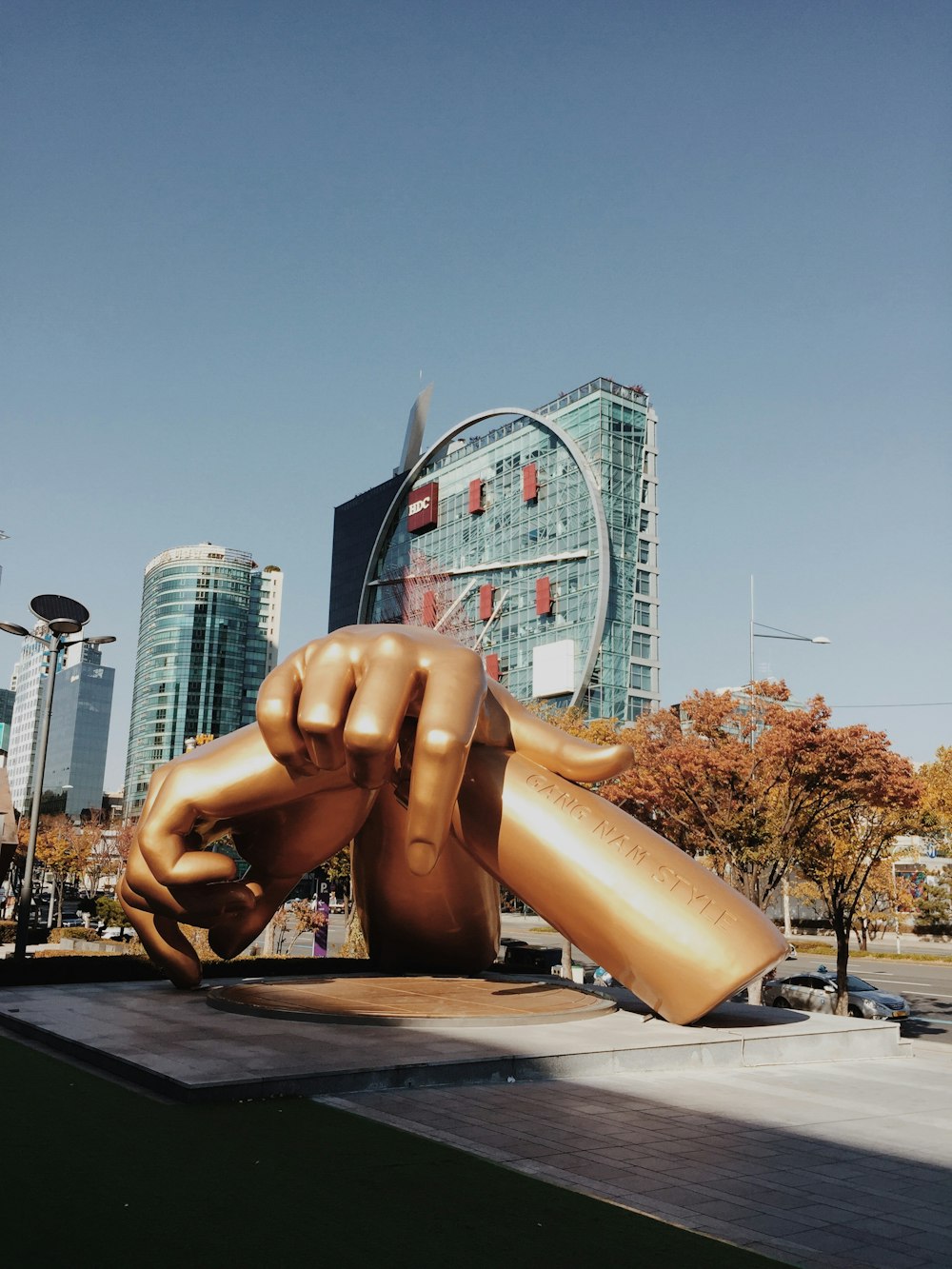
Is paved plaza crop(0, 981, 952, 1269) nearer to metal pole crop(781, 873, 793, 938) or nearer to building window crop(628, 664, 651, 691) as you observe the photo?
metal pole crop(781, 873, 793, 938)

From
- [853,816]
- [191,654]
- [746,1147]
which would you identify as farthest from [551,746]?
[191,654]

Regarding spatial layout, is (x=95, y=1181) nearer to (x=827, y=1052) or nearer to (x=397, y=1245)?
(x=397, y=1245)

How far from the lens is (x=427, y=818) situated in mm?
11320

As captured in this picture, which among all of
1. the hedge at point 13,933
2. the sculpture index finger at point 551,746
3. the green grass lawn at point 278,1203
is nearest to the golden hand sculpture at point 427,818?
the sculpture index finger at point 551,746

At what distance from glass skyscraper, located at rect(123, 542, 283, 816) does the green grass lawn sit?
124 m

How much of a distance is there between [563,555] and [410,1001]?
62.0 metres

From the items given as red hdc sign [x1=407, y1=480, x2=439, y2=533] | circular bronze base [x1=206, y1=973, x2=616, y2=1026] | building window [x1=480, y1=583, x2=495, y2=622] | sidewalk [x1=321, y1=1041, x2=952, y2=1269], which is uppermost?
red hdc sign [x1=407, y1=480, x2=439, y2=533]

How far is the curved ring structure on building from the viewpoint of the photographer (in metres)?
71.6

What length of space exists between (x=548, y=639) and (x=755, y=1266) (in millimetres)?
69005

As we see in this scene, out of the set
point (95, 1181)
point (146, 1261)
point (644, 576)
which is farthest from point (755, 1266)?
point (644, 576)

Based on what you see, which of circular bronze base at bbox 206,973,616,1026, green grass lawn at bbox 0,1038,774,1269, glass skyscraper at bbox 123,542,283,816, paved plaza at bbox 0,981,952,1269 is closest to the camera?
green grass lawn at bbox 0,1038,774,1269

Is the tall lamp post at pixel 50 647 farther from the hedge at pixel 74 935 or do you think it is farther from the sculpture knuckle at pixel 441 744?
the sculpture knuckle at pixel 441 744

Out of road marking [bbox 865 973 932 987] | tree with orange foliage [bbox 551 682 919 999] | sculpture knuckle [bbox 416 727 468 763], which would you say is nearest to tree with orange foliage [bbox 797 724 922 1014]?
tree with orange foliage [bbox 551 682 919 999]

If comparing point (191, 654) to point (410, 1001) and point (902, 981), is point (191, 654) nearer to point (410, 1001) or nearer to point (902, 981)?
point (902, 981)
